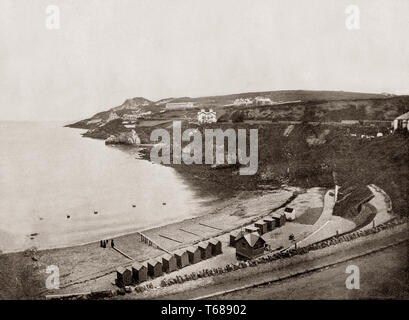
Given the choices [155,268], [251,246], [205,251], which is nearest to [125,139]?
[205,251]

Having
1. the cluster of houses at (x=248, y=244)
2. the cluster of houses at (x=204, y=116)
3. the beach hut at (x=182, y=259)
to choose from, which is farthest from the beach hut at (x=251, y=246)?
the cluster of houses at (x=204, y=116)

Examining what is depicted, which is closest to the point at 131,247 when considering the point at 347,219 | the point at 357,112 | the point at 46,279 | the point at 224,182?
the point at 46,279

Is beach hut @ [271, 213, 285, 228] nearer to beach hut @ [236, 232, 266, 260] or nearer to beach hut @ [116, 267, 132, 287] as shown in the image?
beach hut @ [236, 232, 266, 260]

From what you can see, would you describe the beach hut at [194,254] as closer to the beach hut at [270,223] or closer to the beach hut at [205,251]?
the beach hut at [205,251]

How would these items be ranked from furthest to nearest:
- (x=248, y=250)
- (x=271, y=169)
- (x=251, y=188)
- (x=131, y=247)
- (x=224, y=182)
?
(x=224, y=182) < (x=251, y=188) < (x=271, y=169) < (x=131, y=247) < (x=248, y=250)

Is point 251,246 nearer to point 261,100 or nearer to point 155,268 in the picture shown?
point 155,268

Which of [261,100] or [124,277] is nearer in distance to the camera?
[124,277]
